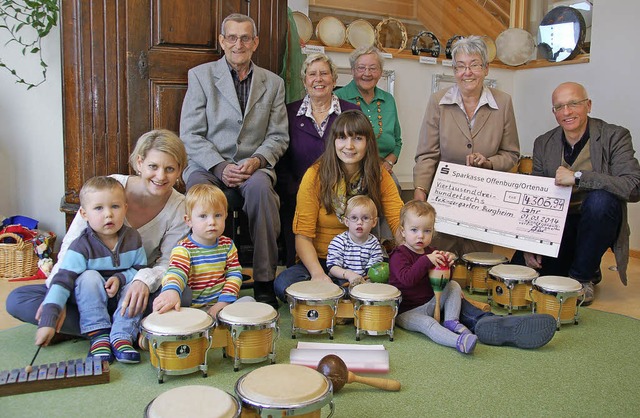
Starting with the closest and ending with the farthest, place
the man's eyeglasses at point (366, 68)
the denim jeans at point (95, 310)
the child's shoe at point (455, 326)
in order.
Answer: the denim jeans at point (95, 310)
the child's shoe at point (455, 326)
the man's eyeglasses at point (366, 68)

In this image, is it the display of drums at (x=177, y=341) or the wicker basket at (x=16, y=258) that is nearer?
the display of drums at (x=177, y=341)

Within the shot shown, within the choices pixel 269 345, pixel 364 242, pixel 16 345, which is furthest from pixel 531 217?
pixel 16 345

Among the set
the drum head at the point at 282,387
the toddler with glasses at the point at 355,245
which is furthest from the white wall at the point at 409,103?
the drum head at the point at 282,387

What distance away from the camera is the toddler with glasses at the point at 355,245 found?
296 centimetres

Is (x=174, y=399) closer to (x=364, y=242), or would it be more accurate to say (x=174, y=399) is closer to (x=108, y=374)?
(x=108, y=374)

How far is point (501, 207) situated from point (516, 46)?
2729 millimetres

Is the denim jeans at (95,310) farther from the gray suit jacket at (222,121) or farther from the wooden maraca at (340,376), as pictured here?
the gray suit jacket at (222,121)

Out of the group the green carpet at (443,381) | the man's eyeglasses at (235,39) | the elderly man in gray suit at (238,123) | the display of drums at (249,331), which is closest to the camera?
the green carpet at (443,381)

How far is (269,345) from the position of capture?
2355mm

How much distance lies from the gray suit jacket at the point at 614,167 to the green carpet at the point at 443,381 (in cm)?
76

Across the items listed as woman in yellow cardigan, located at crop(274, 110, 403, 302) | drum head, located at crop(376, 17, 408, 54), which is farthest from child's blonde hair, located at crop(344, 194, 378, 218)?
drum head, located at crop(376, 17, 408, 54)

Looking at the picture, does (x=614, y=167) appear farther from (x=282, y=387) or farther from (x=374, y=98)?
(x=282, y=387)

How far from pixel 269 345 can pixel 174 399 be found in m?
0.83

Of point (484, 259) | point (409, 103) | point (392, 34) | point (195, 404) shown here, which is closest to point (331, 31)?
point (392, 34)
